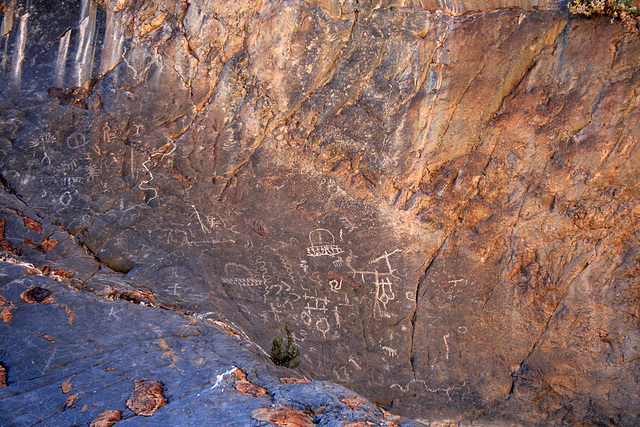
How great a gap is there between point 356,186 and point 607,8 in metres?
3.08

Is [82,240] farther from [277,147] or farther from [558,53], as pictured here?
[558,53]

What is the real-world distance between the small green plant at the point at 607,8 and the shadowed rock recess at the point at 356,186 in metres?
0.12

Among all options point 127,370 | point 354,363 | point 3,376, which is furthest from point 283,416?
point 354,363

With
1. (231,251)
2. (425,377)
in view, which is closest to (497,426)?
(425,377)

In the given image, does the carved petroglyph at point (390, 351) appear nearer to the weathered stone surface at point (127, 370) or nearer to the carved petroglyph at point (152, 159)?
the weathered stone surface at point (127, 370)

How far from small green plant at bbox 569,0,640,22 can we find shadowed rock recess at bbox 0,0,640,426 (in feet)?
0.41

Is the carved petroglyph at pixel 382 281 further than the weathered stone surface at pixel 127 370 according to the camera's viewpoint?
Yes

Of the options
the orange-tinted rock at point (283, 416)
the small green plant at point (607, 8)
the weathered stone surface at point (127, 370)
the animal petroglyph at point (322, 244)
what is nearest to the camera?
the orange-tinted rock at point (283, 416)

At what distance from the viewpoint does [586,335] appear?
4754 mm

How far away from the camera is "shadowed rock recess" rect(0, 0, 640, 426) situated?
15.4 feet

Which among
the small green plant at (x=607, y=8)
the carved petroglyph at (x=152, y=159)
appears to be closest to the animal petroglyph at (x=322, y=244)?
the carved petroglyph at (x=152, y=159)

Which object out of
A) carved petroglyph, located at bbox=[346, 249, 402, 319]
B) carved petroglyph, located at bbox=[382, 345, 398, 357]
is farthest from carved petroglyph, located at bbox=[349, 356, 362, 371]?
carved petroglyph, located at bbox=[346, 249, 402, 319]

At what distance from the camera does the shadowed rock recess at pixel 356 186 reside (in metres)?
4.68

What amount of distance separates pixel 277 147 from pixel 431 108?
186 cm
